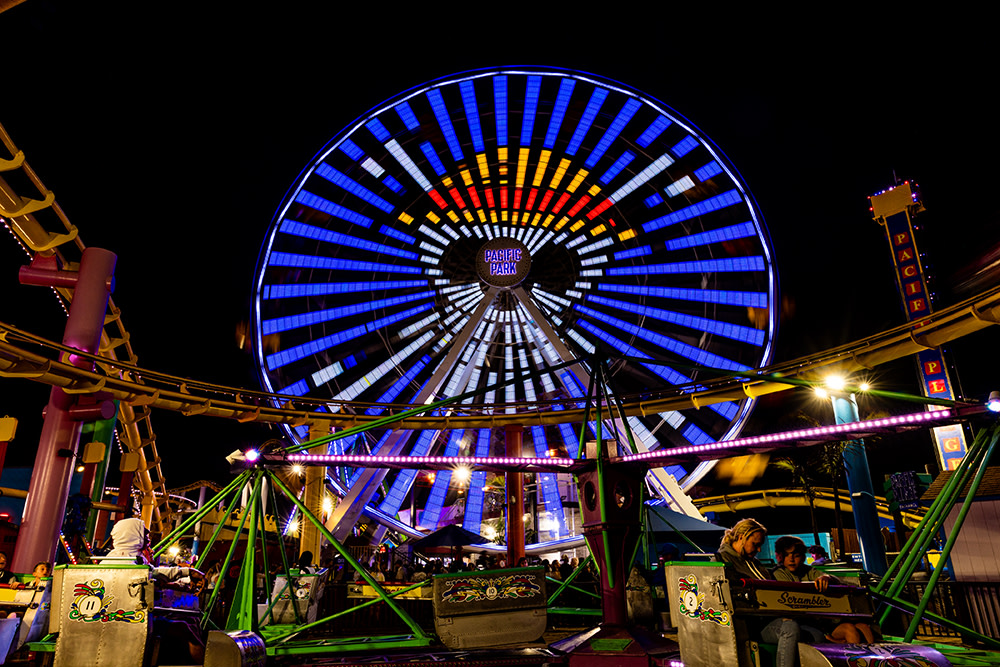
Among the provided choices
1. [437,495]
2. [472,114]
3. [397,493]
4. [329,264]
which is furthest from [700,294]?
[397,493]

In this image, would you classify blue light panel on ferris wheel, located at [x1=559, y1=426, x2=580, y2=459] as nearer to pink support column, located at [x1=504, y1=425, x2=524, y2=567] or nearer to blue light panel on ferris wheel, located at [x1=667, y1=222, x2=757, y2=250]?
pink support column, located at [x1=504, y1=425, x2=524, y2=567]

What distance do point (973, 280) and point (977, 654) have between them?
103ft

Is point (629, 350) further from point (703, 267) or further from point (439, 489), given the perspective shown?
point (439, 489)

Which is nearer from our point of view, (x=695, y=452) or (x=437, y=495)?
(x=695, y=452)

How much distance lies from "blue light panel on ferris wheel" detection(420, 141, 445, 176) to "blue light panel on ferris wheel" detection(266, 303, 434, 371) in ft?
14.6

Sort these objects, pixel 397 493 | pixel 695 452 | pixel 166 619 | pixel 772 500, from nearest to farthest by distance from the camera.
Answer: pixel 166 619, pixel 695 452, pixel 397 493, pixel 772 500

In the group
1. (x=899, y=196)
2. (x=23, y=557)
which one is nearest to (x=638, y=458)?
(x=23, y=557)

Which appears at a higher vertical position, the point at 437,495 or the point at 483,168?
the point at 483,168

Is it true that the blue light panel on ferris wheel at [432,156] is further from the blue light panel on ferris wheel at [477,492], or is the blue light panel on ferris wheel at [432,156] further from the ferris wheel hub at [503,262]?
the blue light panel on ferris wheel at [477,492]

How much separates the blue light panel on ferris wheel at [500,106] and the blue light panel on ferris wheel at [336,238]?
4704mm

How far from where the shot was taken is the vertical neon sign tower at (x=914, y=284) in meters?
21.0

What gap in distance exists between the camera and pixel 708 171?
60.6 ft

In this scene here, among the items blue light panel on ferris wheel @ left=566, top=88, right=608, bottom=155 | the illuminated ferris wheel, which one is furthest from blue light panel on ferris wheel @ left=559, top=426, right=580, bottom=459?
blue light panel on ferris wheel @ left=566, top=88, right=608, bottom=155

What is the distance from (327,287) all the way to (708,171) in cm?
1233
